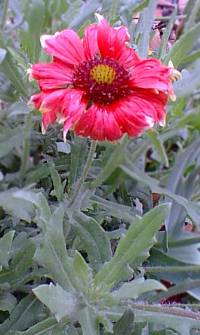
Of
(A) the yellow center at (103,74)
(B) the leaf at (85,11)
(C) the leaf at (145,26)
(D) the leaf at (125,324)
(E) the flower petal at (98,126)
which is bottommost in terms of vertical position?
(D) the leaf at (125,324)

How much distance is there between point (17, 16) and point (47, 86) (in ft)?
0.65

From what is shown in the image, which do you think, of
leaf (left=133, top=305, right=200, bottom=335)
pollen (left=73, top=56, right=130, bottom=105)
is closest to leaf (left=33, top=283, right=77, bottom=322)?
leaf (left=133, top=305, right=200, bottom=335)

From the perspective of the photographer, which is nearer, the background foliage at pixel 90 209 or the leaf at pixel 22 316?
the background foliage at pixel 90 209

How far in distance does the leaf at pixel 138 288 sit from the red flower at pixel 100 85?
150 millimetres

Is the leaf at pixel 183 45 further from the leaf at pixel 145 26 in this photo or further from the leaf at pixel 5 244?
the leaf at pixel 5 244

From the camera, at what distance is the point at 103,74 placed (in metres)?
0.74

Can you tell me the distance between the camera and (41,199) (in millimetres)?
702

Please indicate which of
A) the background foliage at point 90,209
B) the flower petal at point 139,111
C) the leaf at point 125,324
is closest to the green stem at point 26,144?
the background foliage at point 90,209

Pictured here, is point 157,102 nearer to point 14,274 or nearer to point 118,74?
point 118,74

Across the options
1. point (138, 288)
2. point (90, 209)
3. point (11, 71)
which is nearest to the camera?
point (138, 288)

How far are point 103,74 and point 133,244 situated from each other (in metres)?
0.19

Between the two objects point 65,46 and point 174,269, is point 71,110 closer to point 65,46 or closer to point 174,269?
point 65,46

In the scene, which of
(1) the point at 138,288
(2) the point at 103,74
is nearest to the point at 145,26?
(2) the point at 103,74

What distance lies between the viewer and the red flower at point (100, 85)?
0.68 meters
